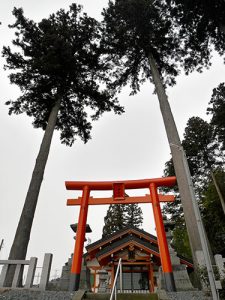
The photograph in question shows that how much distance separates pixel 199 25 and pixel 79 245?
518 inches

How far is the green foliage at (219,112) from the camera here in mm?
17013

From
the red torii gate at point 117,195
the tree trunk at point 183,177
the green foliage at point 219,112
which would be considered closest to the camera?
the tree trunk at point 183,177

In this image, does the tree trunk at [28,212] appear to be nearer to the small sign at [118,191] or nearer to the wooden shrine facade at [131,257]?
the small sign at [118,191]

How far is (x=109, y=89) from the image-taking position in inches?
538

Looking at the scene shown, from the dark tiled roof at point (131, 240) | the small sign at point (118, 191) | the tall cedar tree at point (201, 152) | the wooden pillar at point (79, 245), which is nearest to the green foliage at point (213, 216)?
the tall cedar tree at point (201, 152)

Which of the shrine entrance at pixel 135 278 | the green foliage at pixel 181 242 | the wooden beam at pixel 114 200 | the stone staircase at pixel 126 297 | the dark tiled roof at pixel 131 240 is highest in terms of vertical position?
the green foliage at pixel 181 242

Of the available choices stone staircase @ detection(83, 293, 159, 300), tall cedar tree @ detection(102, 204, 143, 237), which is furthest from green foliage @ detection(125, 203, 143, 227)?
stone staircase @ detection(83, 293, 159, 300)

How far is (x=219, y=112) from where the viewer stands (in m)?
17.1

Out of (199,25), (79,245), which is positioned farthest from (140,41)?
(79,245)

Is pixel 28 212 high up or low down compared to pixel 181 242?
down

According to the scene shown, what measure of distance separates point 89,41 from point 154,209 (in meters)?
10.8

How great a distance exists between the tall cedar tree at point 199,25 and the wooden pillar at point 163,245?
8.90m

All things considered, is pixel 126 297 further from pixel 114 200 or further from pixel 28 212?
pixel 28 212

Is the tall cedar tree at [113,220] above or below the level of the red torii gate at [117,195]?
above
